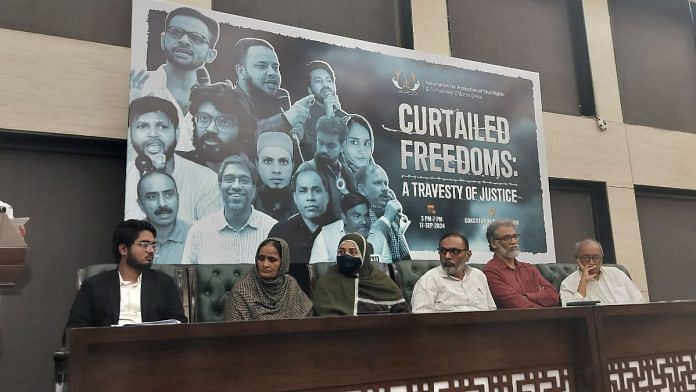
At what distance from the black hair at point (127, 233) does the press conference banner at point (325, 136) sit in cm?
24

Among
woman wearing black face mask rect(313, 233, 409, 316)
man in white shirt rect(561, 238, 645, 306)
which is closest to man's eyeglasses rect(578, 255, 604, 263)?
man in white shirt rect(561, 238, 645, 306)

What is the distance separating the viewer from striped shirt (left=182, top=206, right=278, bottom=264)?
2.65 metres

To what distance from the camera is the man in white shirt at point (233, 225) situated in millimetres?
2674

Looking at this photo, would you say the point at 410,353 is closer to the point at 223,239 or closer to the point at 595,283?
the point at 223,239

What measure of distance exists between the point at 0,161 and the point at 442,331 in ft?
7.81

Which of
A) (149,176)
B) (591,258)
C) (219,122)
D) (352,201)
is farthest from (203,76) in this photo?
(591,258)

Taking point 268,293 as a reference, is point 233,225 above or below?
above

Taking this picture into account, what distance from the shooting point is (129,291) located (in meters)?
2.17

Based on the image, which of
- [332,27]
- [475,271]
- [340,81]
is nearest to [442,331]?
[475,271]

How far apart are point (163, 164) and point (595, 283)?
7.50ft

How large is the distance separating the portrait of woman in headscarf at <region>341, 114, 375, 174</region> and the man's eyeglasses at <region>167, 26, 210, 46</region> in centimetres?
92

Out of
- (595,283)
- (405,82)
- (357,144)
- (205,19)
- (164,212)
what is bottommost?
(595,283)

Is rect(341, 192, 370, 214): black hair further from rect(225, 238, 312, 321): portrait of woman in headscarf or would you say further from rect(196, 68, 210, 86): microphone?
rect(196, 68, 210, 86): microphone

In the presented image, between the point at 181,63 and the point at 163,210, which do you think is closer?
the point at 163,210
